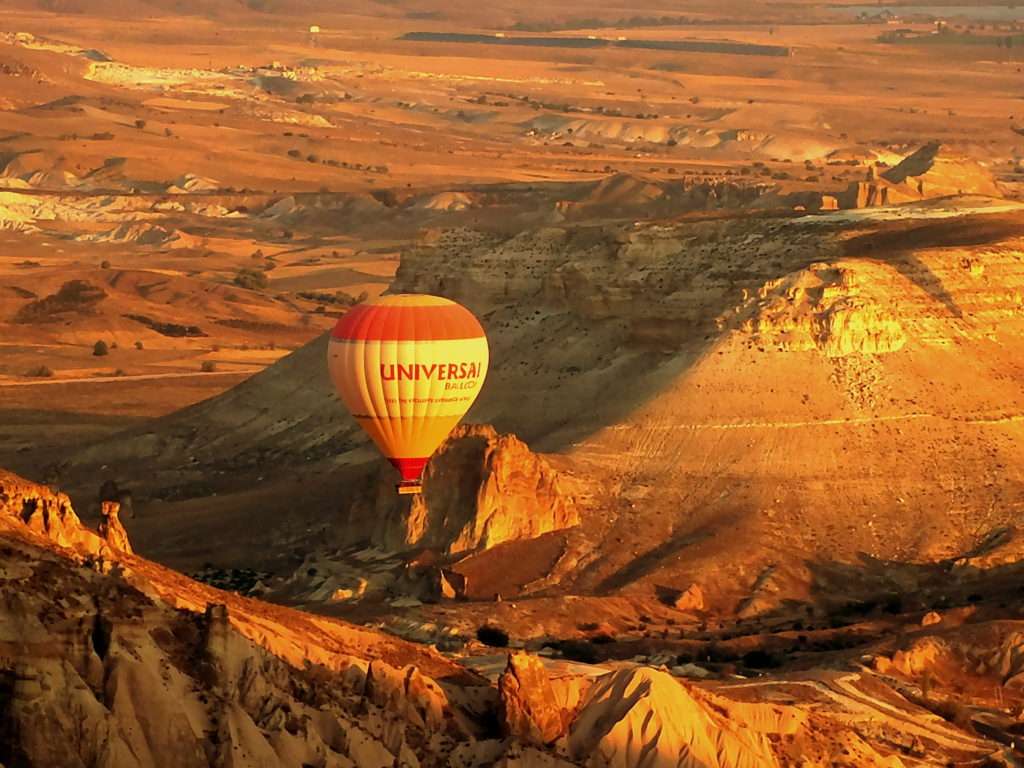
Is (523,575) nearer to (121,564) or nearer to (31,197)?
(121,564)

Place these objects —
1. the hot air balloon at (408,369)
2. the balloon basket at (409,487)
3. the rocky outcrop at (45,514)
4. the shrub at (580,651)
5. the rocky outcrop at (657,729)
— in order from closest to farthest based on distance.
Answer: the rocky outcrop at (45,514) → the rocky outcrop at (657,729) → the shrub at (580,651) → the hot air balloon at (408,369) → the balloon basket at (409,487)

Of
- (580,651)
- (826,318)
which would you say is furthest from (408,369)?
(826,318)

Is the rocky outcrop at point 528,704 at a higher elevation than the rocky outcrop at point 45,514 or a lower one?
lower

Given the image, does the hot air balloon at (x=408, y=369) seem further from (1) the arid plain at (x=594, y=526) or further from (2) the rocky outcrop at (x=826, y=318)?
(2) the rocky outcrop at (x=826, y=318)

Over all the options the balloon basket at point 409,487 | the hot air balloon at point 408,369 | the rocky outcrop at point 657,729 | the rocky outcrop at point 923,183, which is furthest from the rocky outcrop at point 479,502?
the rocky outcrop at point 923,183

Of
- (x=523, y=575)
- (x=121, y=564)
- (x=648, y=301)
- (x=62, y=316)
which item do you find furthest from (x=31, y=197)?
(x=121, y=564)

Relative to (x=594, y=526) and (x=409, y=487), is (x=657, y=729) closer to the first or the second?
(x=409, y=487)
